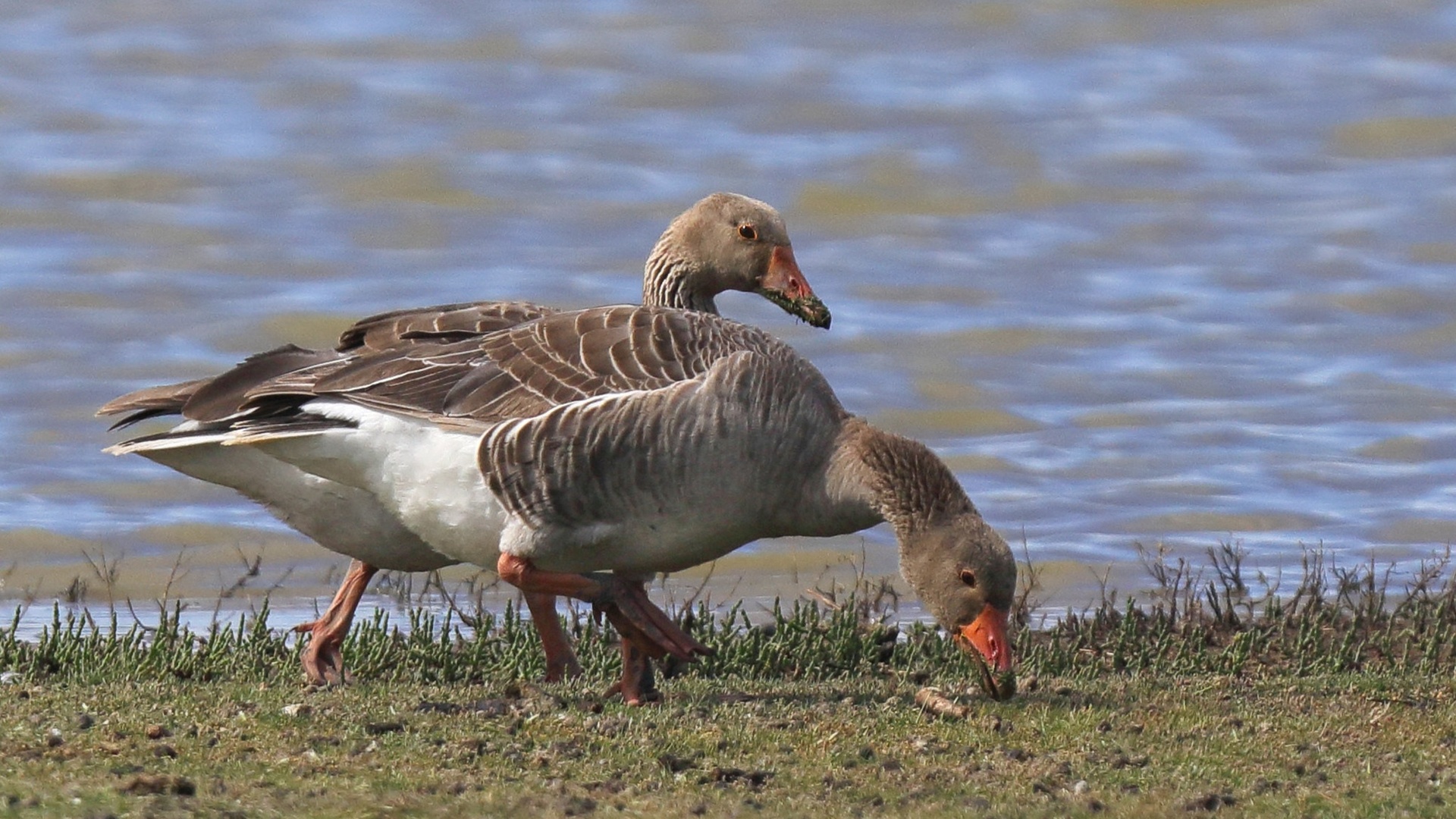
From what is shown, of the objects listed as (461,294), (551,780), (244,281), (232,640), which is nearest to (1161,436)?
(461,294)

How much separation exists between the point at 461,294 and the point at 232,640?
12293 millimetres

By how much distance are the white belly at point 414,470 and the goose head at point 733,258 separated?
7.96 feet

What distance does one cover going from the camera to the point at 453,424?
831cm

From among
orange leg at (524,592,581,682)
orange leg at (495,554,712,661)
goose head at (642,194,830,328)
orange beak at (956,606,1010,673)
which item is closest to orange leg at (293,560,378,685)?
orange leg at (524,592,581,682)

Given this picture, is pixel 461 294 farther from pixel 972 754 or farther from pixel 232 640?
pixel 972 754

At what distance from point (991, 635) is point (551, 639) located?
6.34 ft

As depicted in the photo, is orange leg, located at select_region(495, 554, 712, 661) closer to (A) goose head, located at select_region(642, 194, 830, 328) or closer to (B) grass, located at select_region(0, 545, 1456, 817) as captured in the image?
(B) grass, located at select_region(0, 545, 1456, 817)

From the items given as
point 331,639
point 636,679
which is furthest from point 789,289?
point 636,679

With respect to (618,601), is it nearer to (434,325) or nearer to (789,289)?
(434,325)

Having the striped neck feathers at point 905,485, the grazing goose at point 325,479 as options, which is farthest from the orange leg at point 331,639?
the striped neck feathers at point 905,485

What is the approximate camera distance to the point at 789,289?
1030cm

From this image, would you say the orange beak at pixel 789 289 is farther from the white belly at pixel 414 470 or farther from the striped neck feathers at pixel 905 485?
the white belly at pixel 414 470

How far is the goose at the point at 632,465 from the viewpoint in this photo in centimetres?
796

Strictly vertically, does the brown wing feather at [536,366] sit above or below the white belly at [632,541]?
above
